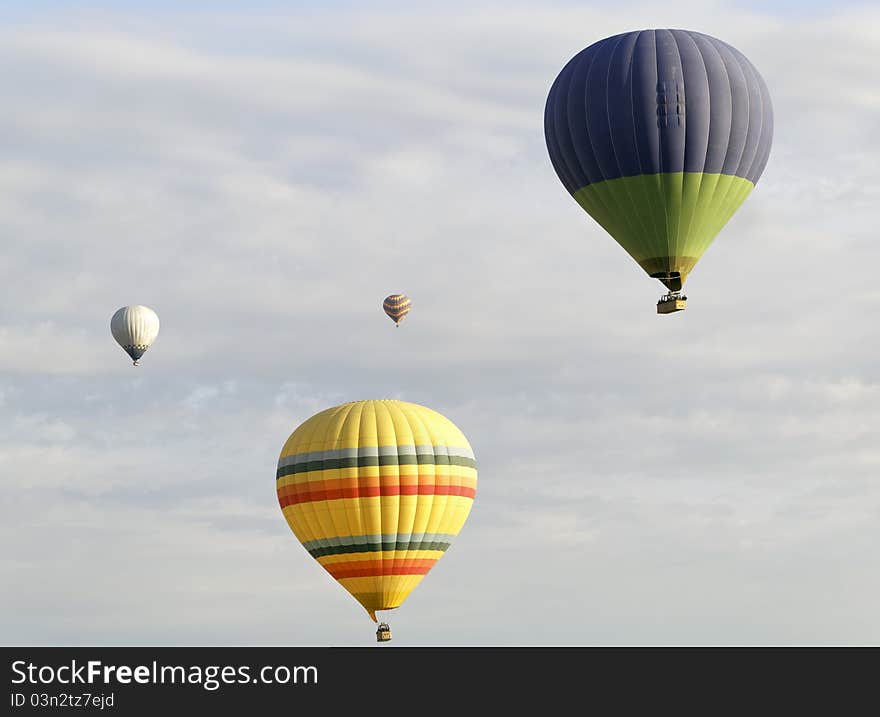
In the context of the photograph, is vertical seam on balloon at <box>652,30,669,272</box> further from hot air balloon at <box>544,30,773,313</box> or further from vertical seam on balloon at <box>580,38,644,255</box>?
vertical seam on balloon at <box>580,38,644,255</box>

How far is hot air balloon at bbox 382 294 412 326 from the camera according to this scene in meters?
92.4

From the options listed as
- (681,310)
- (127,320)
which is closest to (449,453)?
(681,310)

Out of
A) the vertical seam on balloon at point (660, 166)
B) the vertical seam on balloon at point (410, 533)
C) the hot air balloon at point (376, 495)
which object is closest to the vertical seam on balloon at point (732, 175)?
the vertical seam on balloon at point (660, 166)

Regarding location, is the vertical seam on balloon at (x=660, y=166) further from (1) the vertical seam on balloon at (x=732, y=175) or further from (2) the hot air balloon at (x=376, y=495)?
(2) the hot air balloon at (x=376, y=495)

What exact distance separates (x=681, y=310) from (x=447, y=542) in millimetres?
13417

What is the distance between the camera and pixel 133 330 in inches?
3570

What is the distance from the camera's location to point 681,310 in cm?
5819

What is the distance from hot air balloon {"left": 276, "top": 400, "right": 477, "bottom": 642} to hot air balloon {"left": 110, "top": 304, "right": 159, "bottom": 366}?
968 inches

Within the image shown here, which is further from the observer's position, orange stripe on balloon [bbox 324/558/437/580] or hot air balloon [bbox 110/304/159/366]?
hot air balloon [bbox 110/304/159/366]

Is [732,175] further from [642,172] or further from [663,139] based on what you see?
[642,172]

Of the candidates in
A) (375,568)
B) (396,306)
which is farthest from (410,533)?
(396,306)

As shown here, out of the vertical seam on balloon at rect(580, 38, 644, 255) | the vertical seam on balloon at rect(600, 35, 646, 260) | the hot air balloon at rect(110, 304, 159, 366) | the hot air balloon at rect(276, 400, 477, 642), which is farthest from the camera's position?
the hot air balloon at rect(110, 304, 159, 366)

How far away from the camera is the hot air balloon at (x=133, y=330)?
297 ft

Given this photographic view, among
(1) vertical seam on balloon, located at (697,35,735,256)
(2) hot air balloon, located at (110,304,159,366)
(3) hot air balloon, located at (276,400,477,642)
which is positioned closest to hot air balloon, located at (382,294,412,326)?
(2) hot air balloon, located at (110,304,159,366)
